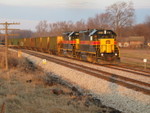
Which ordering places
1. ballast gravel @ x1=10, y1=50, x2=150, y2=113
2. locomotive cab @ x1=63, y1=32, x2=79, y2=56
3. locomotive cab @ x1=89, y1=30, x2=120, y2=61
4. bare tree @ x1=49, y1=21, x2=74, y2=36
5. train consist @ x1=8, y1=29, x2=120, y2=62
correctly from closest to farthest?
ballast gravel @ x1=10, y1=50, x2=150, y2=113 < locomotive cab @ x1=89, y1=30, x2=120, y2=61 < train consist @ x1=8, y1=29, x2=120, y2=62 < locomotive cab @ x1=63, y1=32, x2=79, y2=56 < bare tree @ x1=49, y1=21, x2=74, y2=36

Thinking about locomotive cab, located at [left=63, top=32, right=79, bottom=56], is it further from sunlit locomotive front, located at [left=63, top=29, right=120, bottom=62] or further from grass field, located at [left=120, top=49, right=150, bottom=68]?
grass field, located at [left=120, top=49, right=150, bottom=68]

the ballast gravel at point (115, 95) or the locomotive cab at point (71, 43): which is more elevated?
the locomotive cab at point (71, 43)

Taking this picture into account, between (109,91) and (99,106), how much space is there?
252 cm

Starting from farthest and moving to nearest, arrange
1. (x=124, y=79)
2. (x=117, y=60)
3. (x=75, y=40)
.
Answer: (x=75, y=40) → (x=117, y=60) → (x=124, y=79)

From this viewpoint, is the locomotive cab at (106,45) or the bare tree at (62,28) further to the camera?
the bare tree at (62,28)

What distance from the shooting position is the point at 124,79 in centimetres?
1312

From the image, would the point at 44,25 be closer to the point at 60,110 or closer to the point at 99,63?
the point at 99,63

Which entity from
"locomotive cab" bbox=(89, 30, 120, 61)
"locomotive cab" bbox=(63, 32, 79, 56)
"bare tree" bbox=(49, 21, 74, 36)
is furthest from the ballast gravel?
"bare tree" bbox=(49, 21, 74, 36)

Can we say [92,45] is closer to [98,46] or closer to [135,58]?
[98,46]

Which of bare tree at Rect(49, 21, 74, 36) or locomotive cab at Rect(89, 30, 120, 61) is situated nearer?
locomotive cab at Rect(89, 30, 120, 61)

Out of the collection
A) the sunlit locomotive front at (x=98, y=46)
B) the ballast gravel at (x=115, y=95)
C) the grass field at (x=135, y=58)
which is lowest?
the ballast gravel at (x=115, y=95)

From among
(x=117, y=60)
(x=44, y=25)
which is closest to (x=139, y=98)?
(x=117, y=60)

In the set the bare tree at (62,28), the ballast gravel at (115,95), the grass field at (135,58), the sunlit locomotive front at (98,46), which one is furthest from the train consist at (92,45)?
the bare tree at (62,28)

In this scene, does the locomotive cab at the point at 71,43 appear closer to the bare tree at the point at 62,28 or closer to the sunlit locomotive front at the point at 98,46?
the sunlit locomotive front at the point at 98,46
